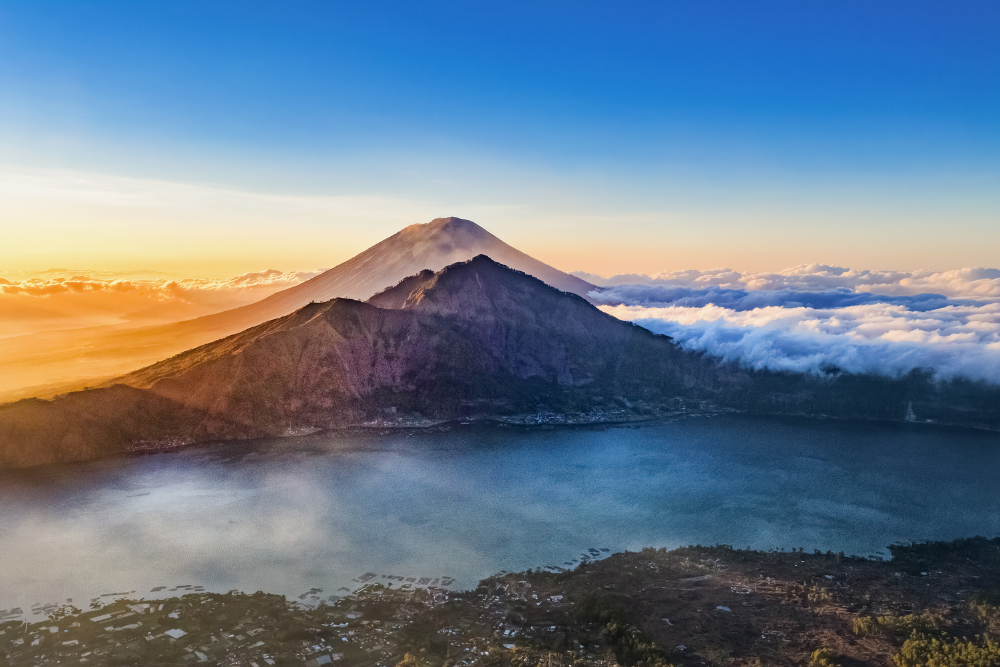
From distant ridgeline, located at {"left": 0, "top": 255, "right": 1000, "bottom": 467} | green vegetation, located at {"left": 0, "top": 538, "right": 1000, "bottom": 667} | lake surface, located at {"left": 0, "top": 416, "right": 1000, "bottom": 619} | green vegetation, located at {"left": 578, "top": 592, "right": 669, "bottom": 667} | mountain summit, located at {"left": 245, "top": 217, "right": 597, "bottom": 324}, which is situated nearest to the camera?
green vegetation, located at {"left": 0, "top": 538, "right": 1000, "bottom": 667}

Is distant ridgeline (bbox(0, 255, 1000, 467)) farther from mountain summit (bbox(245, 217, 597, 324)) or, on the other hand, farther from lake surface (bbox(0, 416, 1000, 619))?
mountain summit (bbox(245, 217, 597, 324))

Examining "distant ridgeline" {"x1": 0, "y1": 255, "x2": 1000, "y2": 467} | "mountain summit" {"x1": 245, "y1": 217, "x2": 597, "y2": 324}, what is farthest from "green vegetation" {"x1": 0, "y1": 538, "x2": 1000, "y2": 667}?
"mountain summit" {"x1": 245, "y1": 217, "x2": 597, "y2": 324}

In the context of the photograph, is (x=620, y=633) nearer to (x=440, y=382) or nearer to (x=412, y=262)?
(x=440, y=382)

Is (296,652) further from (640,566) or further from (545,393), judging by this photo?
(545,393)

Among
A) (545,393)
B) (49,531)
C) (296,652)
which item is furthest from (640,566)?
(545,393)

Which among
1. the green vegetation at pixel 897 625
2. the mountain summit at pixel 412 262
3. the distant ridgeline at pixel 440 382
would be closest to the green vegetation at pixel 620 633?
the green vegetation at pixel 897 625

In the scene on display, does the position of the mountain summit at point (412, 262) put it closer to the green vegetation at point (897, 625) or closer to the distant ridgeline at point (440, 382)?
the distant ridgeline at point (440, 382)
